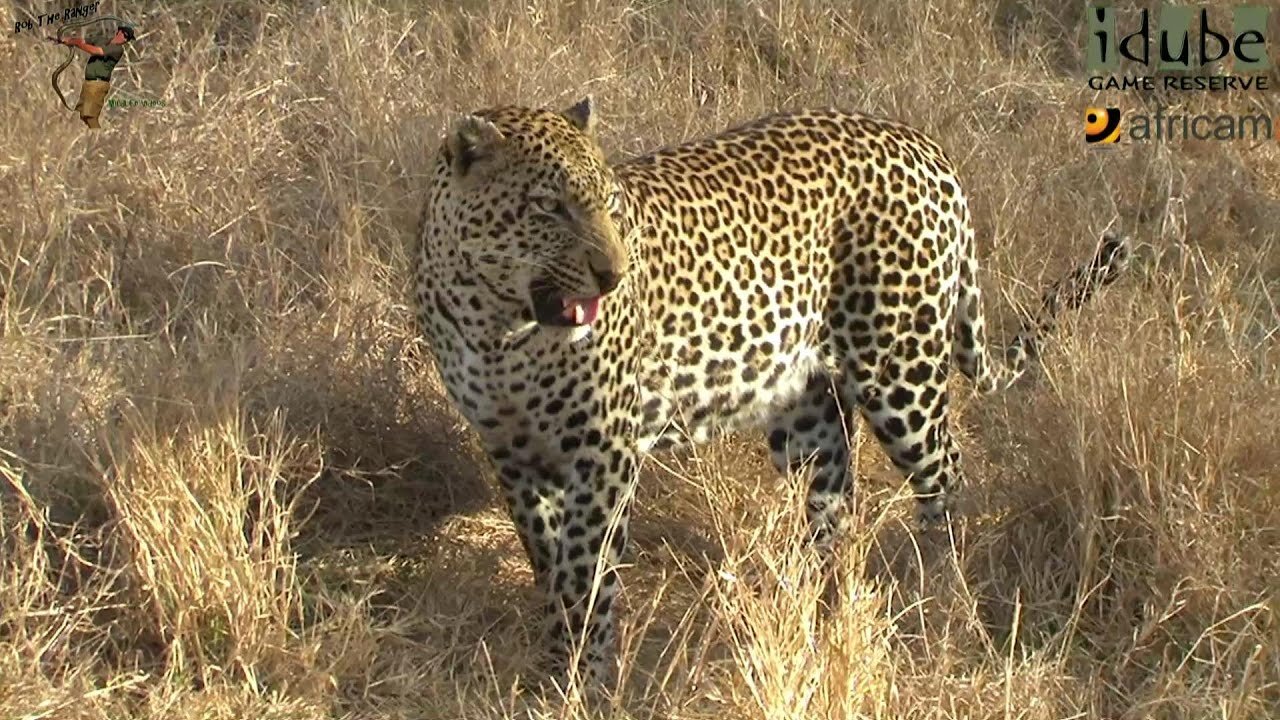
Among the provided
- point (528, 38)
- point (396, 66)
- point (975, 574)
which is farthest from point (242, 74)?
point (975, 574)

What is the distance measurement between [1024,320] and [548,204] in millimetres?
1889

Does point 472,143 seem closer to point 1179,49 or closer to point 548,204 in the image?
point 548,204

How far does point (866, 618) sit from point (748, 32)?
4.45 m

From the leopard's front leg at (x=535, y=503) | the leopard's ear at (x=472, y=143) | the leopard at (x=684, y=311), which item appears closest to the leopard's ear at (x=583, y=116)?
the leopard at (x=684, y=311)

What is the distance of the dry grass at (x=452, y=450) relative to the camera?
496cm

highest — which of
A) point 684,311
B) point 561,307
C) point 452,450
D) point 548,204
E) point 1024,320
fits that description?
point 548,204

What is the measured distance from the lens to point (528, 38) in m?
7.89

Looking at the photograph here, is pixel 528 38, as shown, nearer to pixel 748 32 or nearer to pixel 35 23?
pixel 748 32

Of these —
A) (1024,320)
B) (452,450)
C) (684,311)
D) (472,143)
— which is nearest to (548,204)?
(472,143)

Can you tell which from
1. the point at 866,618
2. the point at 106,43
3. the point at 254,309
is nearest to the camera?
the point at 866,618

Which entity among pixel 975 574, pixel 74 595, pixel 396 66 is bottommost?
pixel 975 574

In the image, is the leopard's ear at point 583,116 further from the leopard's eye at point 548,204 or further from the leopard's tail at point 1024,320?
the leopard's tail at point 1024,320

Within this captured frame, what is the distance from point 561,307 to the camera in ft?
16.8

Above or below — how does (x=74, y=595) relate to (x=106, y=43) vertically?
below
